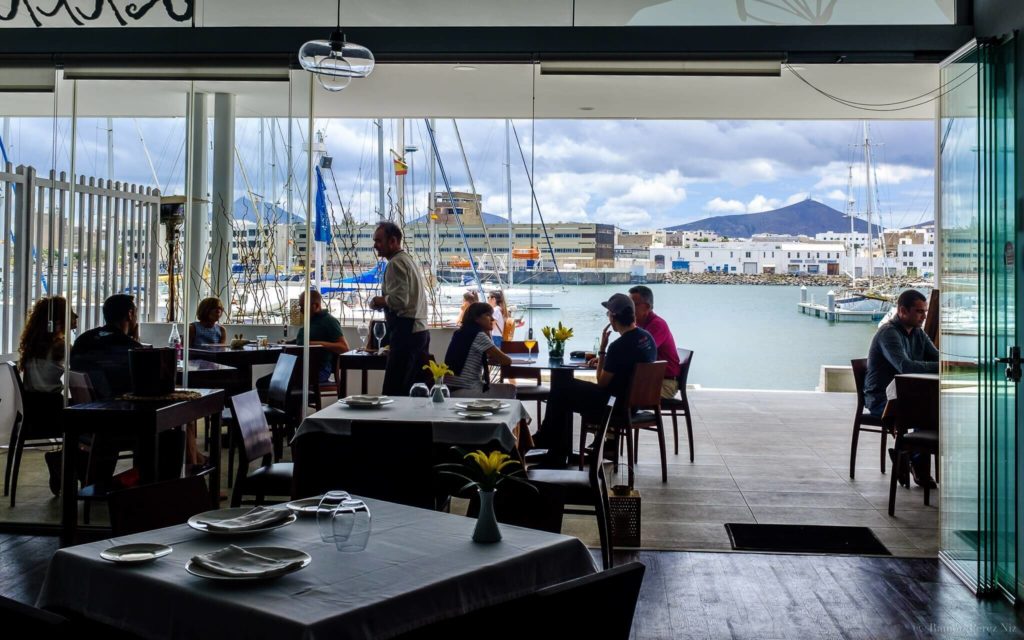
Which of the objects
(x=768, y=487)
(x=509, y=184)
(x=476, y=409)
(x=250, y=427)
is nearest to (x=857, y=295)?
(x=509, y=184)

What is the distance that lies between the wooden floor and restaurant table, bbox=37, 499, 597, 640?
1.47m

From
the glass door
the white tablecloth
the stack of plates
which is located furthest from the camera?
the stack of plates

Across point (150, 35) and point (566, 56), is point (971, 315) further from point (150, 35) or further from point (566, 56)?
point (150, 35)

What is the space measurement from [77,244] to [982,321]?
5560 mm

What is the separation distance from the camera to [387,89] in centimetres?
880

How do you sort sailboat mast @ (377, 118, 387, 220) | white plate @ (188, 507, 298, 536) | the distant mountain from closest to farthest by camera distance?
white plate @ (188, 507, 298, 536) < sailboat mast @ (377, 118, 387, 220) < the distant mountain

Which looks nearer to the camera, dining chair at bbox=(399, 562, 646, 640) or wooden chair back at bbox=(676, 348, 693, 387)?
dining chair at bbox=(399, 562, 646, 640)

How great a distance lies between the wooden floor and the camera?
418 centimetres

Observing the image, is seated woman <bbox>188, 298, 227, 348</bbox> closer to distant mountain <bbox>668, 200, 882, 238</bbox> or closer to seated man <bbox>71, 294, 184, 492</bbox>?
seated man <bbox>71, 294, 184, 492</bbox>

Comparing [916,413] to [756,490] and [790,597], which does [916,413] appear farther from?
[790,597]

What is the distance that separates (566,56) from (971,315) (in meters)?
2.76

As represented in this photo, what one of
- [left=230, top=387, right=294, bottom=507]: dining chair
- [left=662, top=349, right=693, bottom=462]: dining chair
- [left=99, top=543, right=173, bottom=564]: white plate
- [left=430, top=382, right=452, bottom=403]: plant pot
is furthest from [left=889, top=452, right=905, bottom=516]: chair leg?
[left=99, top=543, right=173, bottom=564]: white plate

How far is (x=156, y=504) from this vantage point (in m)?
3.31

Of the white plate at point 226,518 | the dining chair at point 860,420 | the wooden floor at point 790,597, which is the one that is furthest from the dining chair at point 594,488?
the dining chair at point 860,420
